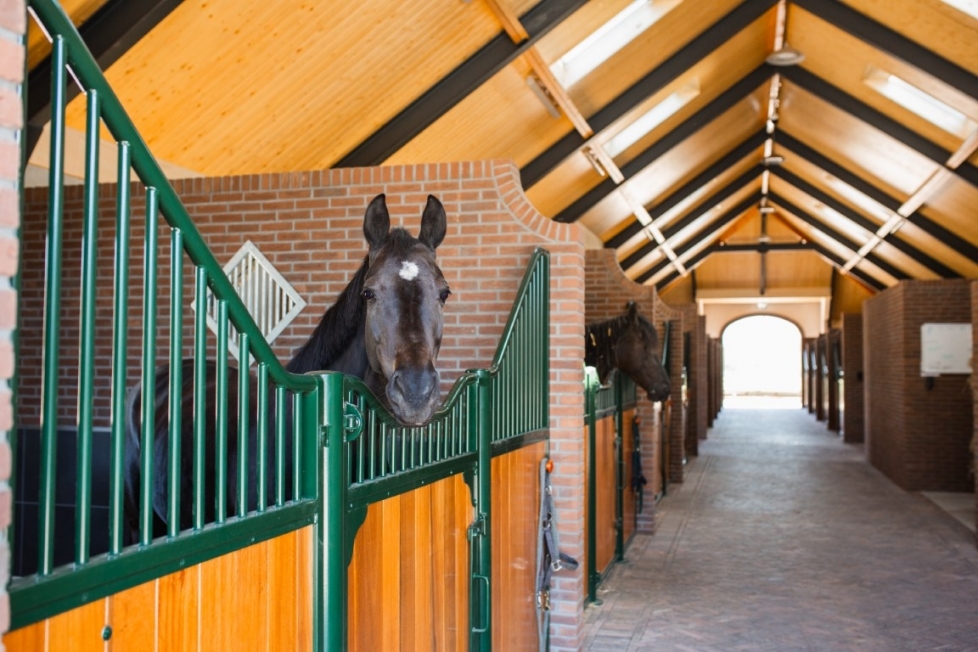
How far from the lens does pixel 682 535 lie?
8.30 metres

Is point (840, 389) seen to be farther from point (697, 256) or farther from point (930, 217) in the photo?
point (930, 217)

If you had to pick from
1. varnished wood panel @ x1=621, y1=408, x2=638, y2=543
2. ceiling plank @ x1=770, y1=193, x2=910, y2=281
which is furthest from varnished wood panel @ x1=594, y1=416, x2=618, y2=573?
ceiling plank @ x1=770, y1=193, x2=910, y2=281

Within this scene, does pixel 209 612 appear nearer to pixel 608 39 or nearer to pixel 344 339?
pixel 344 339

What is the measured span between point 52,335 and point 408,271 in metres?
1.24

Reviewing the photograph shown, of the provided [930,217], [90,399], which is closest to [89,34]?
[90,399]

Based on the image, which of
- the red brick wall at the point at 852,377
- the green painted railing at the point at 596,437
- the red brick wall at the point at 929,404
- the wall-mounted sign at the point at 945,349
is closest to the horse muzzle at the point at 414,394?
the green painted railing at the point at 596,437

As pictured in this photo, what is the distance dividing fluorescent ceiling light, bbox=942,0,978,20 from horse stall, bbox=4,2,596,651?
4.00 metres

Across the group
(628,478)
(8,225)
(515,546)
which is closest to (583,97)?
(628,478)

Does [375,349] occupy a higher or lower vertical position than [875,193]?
lower

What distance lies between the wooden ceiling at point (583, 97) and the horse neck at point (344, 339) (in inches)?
84.4

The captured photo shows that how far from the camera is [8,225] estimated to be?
1167mm

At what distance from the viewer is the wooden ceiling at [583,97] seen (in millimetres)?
4965

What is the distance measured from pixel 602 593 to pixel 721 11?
5226 millimetres

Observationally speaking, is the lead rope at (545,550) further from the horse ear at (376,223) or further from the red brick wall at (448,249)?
the horse ear at (376,223)
